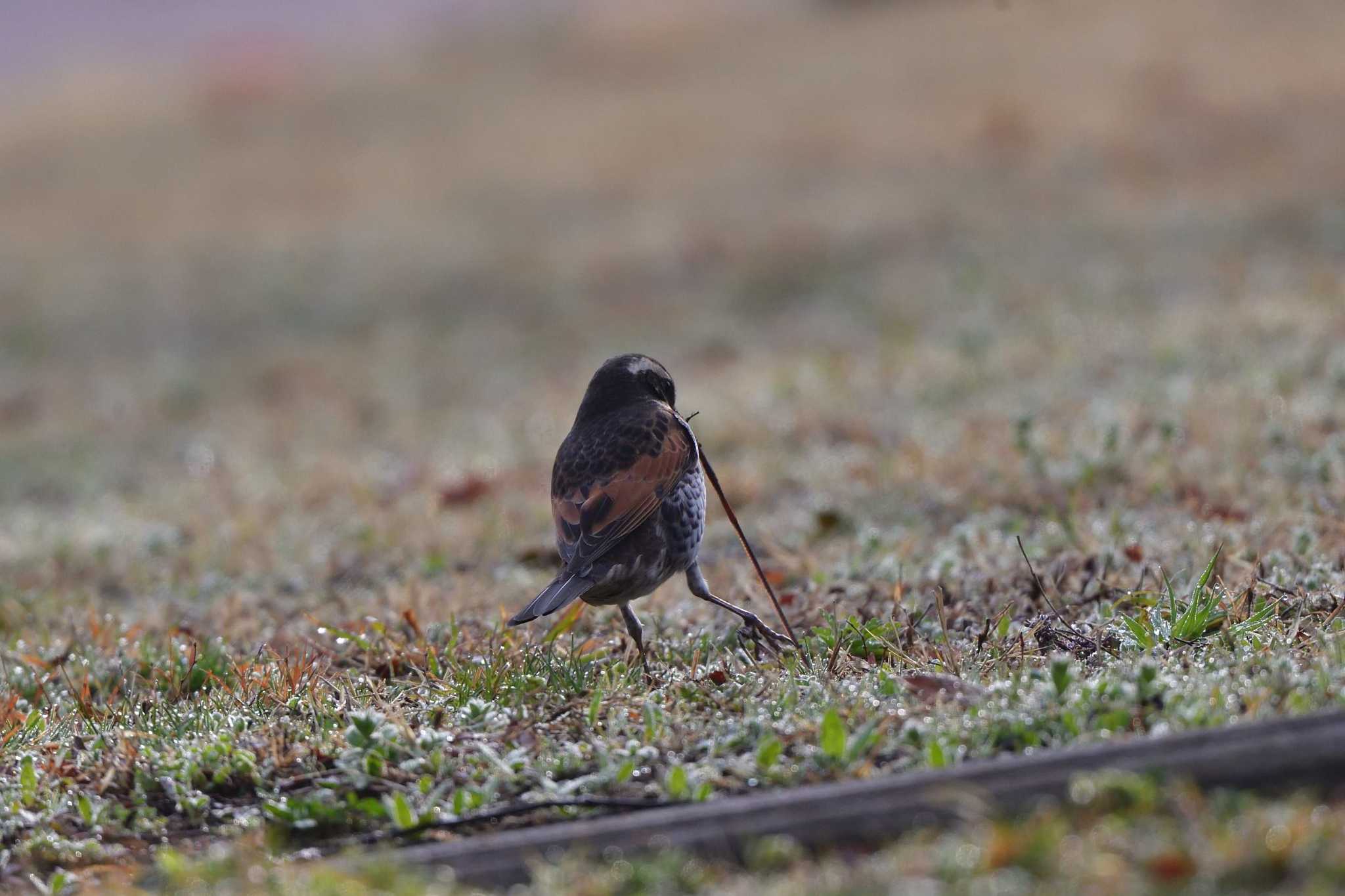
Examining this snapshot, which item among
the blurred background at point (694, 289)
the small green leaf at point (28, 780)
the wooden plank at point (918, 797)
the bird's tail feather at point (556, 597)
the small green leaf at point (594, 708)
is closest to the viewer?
the wooden plank at point (918, 797)

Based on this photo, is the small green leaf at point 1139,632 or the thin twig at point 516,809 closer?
the thin twig at point 516,809

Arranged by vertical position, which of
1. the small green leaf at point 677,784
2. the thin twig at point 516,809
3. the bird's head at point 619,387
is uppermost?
the bird's head at point 619,387

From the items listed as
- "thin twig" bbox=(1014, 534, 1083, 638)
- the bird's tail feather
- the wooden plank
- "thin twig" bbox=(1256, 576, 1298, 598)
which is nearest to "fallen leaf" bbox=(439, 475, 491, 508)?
the bird's tail feather

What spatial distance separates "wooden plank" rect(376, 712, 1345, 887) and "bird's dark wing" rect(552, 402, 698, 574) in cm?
154

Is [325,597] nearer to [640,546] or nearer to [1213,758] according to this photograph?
[640,546]

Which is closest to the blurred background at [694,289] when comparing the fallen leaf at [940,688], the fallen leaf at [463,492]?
the fallen leaf at [463,492]

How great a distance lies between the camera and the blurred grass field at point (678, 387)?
3.90m

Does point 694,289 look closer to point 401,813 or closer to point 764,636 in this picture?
point 764,636

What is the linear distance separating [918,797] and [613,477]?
1.99 metres

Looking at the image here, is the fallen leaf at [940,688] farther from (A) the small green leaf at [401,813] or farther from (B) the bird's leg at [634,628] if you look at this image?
(A) the small green leaf at [401,813]

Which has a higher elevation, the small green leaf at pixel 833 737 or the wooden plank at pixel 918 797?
the wooden plank at pixel 918 797

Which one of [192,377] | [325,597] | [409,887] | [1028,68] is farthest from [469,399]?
[1028,68]

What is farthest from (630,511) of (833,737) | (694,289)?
(694,289)

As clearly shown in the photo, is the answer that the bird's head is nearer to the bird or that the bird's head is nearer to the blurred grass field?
the bird
